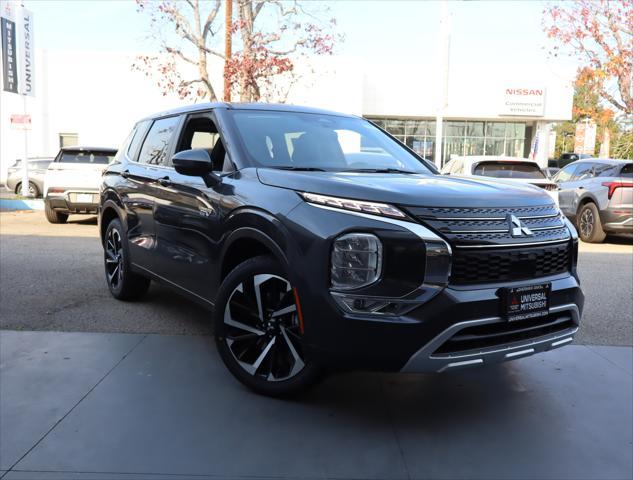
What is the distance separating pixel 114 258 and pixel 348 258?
354cm

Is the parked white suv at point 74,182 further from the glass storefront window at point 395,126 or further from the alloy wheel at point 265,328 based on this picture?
the glass storefront window at point 395,126

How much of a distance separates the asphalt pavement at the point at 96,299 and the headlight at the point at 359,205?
87.2 inches

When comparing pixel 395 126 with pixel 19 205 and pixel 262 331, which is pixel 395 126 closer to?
pixel 19 205

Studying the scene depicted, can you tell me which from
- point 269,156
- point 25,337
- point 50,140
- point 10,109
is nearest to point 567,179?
point 269,156

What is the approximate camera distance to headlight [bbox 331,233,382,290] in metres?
2.86

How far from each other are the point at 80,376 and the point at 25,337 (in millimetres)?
1036

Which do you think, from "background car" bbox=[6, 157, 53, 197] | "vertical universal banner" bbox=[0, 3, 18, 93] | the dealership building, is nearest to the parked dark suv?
"vertical universal banner" bbox=[0, 3, 18, 93]

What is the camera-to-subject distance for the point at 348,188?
3039 millimetres

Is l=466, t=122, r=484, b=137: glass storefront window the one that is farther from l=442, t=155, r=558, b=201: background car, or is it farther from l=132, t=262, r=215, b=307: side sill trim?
l=132, t=262, r=215, b=307: side sill trim

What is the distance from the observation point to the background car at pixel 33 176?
60.0 ft

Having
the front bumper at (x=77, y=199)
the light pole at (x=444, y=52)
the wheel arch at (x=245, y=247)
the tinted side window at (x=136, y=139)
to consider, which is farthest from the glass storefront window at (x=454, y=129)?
the wheel arch at (x=245, y=247)

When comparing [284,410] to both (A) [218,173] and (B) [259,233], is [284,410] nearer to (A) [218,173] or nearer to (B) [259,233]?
(B) [259,233]

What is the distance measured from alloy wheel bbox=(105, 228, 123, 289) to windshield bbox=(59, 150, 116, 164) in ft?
20.7

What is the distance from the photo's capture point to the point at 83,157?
38.0ft
